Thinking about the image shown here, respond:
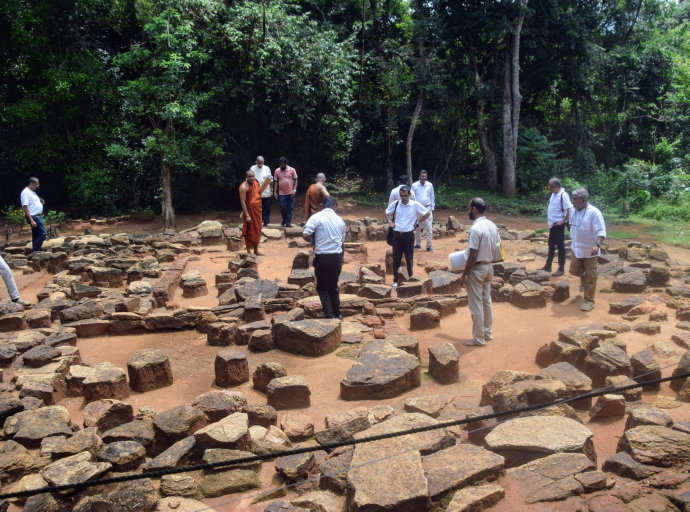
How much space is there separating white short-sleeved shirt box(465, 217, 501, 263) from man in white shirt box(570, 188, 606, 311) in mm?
2072

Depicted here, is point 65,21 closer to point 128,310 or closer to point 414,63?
point 414,63

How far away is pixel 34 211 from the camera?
11492 mm

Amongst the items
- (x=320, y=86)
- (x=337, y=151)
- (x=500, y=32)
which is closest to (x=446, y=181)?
(x=337, y=151)

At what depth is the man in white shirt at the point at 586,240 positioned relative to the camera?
763cm

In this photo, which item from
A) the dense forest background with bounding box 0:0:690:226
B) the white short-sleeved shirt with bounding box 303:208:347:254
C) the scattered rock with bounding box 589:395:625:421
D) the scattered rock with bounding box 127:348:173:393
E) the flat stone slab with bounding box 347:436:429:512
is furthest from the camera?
the dense forest background with bounding box 0:0:690:226

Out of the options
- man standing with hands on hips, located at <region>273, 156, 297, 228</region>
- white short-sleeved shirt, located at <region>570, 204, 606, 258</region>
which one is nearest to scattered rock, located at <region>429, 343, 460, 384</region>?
white short-sleeved shirt, located at <region>570, 204, 606, 258</region>

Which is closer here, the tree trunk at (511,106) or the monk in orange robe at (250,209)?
the monk in orange robe at (250,209)

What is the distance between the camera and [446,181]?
21.7 meters

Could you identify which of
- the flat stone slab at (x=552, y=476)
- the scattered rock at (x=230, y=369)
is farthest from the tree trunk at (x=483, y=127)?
the flat stone slab at (x=552, y=476)

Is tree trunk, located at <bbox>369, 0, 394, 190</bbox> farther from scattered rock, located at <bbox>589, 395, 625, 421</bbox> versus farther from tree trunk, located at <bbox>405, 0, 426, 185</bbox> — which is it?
scattered rock, located at <bbox>589, 395, 625, 421</bbox>

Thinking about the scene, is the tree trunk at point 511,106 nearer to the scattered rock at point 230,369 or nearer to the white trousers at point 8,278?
the scattered rock at point 230,369

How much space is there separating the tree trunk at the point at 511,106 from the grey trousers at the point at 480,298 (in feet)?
44.8

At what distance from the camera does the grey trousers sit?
21.2 feet

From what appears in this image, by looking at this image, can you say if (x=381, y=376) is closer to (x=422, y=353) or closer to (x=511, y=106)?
(x=422, y=353)
